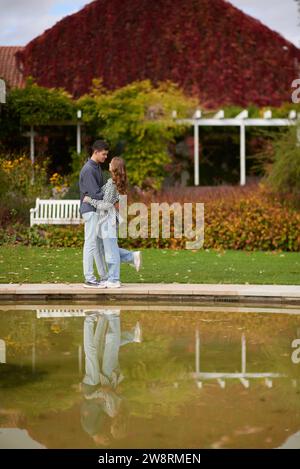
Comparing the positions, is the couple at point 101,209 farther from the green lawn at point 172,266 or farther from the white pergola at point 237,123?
the white pergola at point 237,123

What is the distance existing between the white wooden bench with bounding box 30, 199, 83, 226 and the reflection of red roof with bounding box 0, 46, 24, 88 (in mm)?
14385

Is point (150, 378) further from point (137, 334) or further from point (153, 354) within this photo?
point (137, 334)

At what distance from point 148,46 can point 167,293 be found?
71.0ft

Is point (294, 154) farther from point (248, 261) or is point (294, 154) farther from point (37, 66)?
point (37, 66)

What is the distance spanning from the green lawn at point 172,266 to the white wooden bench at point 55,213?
4.65 feet

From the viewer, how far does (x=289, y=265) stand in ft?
47.8

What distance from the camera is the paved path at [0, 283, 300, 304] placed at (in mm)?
10977

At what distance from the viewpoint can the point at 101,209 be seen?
11.5 metres

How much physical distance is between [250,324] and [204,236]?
27.2 feet

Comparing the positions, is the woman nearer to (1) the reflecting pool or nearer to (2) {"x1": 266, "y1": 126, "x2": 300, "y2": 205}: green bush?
(1) the reflecting pool

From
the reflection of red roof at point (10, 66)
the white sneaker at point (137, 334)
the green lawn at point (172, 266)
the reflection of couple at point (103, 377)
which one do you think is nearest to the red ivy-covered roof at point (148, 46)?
the reflection of red roof at point (10, 66)

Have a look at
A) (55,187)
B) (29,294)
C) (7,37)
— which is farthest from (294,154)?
(7,37)

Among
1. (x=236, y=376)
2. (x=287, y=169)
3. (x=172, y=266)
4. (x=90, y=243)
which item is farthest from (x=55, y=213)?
(x=236, y=376)

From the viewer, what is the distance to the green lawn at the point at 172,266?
12.7m
